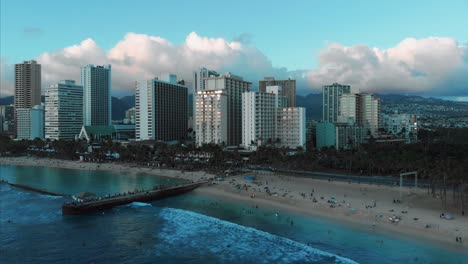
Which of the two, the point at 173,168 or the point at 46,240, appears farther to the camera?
the point at 173,168

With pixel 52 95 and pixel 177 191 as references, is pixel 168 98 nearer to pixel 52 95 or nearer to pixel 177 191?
pixel 52 95

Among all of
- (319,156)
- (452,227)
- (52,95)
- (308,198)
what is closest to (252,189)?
(308,198)

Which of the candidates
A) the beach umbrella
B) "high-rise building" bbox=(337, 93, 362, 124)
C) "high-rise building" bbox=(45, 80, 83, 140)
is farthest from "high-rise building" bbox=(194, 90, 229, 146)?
the beach umbrella

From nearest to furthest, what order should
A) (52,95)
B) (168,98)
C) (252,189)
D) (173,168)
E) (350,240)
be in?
(350,240)
(252,189)
(173,168)
(168,98)
(52,95)

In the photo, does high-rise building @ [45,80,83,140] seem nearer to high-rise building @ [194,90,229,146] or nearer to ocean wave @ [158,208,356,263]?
high-rise building @ [194,90,229,146]

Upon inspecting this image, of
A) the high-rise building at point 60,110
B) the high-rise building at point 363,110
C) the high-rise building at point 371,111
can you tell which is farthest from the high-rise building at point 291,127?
the high-rise building at point 60,110

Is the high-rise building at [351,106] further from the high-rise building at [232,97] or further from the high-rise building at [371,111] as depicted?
the high-rise building at [232,97]
